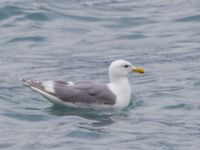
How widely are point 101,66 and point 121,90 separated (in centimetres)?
288

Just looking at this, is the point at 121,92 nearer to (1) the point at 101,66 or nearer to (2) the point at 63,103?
(2) the point at 63,103

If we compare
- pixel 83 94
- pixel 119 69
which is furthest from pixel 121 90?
pixel 83 94

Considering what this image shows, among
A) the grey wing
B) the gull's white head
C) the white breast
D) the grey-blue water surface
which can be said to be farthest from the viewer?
the gull's white head

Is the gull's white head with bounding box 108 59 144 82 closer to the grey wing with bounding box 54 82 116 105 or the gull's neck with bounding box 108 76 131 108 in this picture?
the gull's neck with bounding box 108 76 131 108

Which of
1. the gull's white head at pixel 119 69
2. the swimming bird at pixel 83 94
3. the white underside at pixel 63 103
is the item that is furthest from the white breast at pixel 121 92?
the white underside at pixel 63 103

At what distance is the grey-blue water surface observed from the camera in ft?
46.3

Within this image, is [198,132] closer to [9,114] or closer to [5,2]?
[9,114]

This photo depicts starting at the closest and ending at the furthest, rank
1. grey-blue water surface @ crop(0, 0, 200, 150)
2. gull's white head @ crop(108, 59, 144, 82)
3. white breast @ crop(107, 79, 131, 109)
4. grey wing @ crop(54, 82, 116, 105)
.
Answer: grey-blue water surface @ crop(0, 0, 200, 150) → grey wing @ crop(54, 82, 116, 105) → white breast @ crop(107, 79, 131, 109) → gull's white head @ crop(108, 59, 144, 82)

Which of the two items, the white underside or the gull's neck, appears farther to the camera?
the gull's neck

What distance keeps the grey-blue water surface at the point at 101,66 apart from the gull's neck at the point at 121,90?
139mm

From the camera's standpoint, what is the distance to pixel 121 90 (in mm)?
15977

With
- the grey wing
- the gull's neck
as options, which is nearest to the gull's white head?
the gull's neck

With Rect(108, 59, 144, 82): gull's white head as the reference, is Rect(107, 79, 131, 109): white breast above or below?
below

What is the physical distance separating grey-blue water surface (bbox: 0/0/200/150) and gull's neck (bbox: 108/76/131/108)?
0.14m
